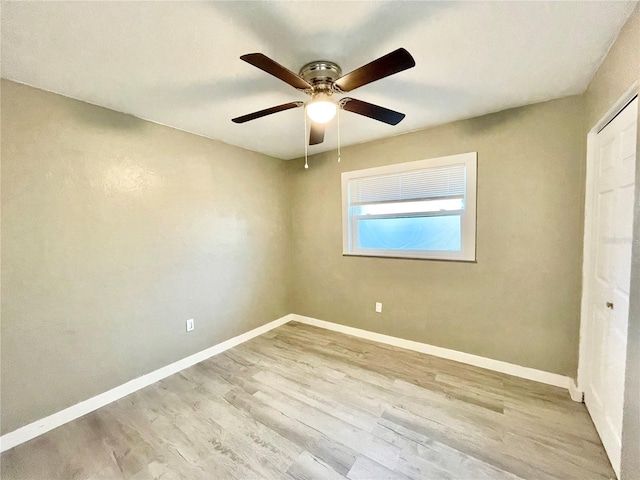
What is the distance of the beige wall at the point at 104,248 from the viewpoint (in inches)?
67.3

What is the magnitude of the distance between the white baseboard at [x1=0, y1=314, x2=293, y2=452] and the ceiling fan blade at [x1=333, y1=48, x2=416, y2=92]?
2.82m

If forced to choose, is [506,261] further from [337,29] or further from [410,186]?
[337,29]

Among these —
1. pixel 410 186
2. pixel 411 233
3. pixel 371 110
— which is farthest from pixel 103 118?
pixel 411 233

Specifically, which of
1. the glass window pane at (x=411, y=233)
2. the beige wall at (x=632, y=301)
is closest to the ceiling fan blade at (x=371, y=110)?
the beige wall at (x=632, y=301)

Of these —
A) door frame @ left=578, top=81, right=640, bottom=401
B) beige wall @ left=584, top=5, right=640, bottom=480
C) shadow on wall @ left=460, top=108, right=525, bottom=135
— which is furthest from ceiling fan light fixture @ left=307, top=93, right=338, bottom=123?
door frame @ left=578, top=81, right=640, bottom=401

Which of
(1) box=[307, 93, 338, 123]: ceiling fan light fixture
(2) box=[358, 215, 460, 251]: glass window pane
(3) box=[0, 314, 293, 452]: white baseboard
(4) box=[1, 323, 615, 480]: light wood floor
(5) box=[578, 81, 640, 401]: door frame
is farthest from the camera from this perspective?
(2) box=[358, 215, 460, 251]: glass window pane

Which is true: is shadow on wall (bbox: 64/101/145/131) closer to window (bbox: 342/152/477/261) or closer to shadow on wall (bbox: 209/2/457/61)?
shadow on wall (bbox: 209/2/457/61)

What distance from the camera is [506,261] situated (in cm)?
235

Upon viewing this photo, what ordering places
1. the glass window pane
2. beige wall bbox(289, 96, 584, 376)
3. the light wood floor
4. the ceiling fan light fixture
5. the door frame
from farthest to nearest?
1. the glass window pane
2. beige wall bbox(289, 96, 584, 376)
3. the door frame
4. the ceiling fan light fixture
5. the light wood floor

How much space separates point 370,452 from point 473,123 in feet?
9.25

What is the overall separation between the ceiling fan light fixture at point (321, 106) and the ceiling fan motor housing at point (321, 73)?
5 centimetres

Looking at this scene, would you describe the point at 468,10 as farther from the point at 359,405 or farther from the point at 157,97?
the point at 359,405

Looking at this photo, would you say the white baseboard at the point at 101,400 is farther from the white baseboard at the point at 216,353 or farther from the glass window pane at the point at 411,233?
the glass window pane at the point at 411,233

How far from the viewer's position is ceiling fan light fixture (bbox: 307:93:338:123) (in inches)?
62.2
